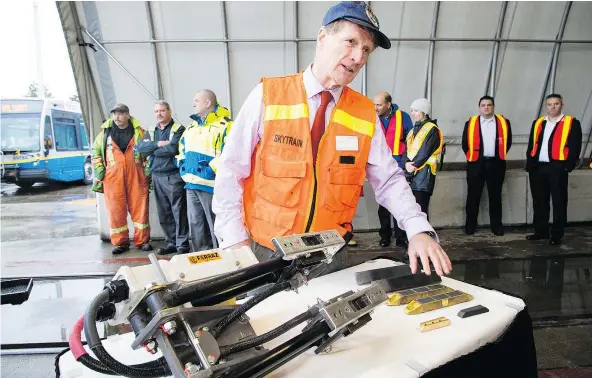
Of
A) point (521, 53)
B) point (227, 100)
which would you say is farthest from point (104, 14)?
point (521, 53)

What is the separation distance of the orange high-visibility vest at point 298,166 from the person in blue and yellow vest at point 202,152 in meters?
2.48

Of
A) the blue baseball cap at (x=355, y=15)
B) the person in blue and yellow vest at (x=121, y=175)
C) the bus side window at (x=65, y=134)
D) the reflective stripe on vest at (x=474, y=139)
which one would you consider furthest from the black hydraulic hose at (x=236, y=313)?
the bus side window at (x=65, y=134)

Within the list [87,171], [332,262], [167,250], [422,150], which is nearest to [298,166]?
[332,262]

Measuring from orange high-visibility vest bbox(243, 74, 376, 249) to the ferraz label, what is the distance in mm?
561

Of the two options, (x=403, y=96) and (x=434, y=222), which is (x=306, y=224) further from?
(x=403, y=96)

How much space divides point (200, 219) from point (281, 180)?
10.1 feet

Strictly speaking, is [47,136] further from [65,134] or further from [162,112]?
[162,112]

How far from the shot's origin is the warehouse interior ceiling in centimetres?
585

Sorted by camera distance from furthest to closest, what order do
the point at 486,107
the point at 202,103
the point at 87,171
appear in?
the point at 87,171
the point at 486,107
the point at 202,103

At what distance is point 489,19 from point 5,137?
1204cm

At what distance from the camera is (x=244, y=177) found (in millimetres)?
1725

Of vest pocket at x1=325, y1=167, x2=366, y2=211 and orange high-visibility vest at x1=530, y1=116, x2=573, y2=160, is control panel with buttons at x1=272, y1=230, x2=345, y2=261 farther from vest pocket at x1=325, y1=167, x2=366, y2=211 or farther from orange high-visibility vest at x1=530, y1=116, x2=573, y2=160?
orange high-visibility vest at x1=530, y1=116, x2=573, y2=160

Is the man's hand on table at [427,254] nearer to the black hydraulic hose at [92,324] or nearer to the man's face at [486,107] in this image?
the black hydraulic hose at [92,324]

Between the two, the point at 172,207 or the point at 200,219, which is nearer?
the point at 200,219
